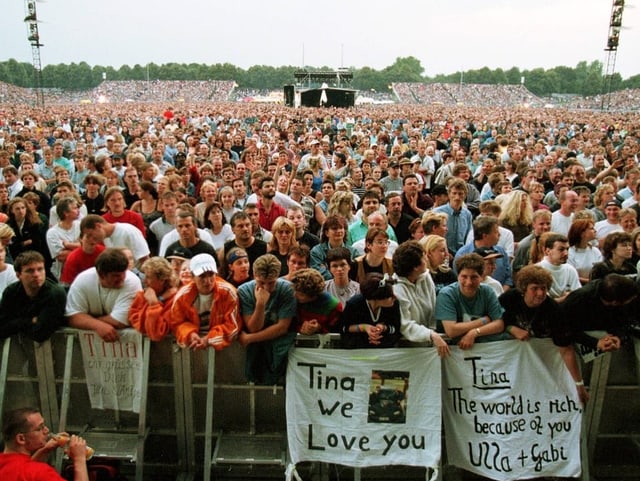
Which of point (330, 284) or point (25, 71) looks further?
point (25, 71)

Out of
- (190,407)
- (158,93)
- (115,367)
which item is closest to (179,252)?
(115,367)

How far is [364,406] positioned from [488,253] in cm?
196

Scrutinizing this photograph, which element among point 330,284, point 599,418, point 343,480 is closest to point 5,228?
point 330,284

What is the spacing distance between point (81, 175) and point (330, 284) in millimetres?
7820

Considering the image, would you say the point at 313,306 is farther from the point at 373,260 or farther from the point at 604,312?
the point at 604,312

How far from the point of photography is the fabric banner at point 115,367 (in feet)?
Answer: 13.6

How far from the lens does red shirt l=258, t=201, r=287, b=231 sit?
23.5ft

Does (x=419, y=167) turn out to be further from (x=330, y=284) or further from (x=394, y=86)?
(x=394, y=86)

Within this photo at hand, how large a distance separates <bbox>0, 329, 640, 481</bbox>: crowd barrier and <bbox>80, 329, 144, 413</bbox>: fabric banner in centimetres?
1

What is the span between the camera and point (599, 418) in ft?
13.7

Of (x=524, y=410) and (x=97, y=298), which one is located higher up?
(x=97, y=298)

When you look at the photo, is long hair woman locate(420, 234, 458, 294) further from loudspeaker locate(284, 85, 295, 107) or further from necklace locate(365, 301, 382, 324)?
loudspeaker locate(284, 85, 295, 107)

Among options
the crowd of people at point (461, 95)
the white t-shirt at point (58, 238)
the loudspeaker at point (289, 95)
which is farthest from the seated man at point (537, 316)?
the crowd of people at point (461, 95)

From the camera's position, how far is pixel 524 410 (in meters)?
4.08
